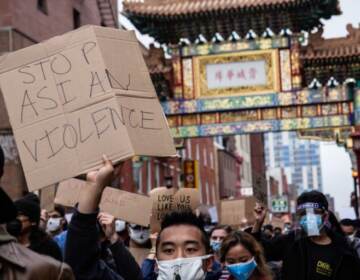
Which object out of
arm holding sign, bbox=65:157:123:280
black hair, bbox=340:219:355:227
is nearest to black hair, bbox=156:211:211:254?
arm holding sign, bbox=65:157:123:280

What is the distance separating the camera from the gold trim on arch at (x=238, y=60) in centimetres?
2256

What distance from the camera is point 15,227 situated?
200 inches

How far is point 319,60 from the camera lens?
74.5 ft

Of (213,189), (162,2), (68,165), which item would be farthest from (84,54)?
(213,189)

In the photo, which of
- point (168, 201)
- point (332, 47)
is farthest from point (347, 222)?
point (332, 47)

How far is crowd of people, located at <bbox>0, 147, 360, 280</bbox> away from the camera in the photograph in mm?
2609

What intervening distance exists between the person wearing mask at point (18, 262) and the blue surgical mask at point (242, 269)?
8.01ft

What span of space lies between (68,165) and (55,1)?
907 inches

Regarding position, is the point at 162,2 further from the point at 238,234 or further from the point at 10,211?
the point at 10,211

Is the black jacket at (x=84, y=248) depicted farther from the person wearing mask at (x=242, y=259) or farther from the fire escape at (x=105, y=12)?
the fire escape at (x=105, y=12)

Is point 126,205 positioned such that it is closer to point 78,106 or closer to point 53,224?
point 53,224

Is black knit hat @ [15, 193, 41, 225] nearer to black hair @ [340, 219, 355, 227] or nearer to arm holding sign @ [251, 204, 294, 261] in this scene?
arm holding sign @ [251, 204, 294, 261]

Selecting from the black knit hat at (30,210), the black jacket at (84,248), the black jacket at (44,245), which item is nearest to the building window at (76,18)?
the black knit hat at (30,210)

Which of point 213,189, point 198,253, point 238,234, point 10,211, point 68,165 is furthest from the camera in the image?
point 213,189
